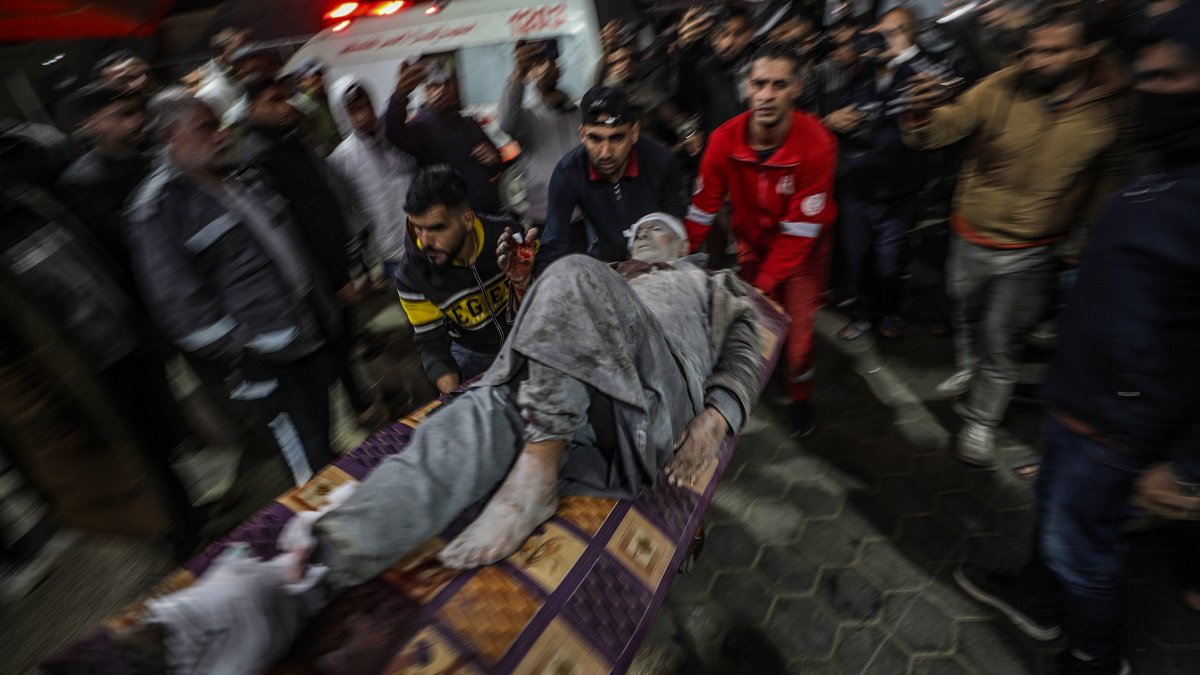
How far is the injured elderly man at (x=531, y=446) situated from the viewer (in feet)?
4.24

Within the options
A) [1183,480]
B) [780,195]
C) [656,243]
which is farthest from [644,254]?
[1183,480]

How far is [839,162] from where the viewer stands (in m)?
3.68

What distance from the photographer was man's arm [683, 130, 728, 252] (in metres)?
2.79

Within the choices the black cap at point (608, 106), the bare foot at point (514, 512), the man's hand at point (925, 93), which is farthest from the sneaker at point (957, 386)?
the bare foot at point (514, 512)

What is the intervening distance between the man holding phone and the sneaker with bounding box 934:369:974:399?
2908mm

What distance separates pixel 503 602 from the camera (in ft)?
4.72

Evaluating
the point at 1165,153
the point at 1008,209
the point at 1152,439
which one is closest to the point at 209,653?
the point at 1152,439

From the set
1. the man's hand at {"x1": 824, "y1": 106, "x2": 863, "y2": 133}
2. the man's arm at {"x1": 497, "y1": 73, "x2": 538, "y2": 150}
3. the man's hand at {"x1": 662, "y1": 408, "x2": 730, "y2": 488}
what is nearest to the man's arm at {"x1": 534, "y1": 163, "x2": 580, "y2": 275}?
the man's arm at {"x1": 497, "y1": 73, "x2": 538, "y2": 150}

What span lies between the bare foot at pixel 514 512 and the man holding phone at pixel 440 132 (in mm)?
2340

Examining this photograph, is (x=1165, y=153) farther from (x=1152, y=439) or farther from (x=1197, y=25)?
(x=1152, y=439)

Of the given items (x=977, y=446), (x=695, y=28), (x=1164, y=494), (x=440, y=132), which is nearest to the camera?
(x=1164, y=494)

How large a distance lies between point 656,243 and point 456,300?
0.89m

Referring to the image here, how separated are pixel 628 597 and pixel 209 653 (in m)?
0.93

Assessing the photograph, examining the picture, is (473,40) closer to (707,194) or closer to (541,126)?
(541,126)
